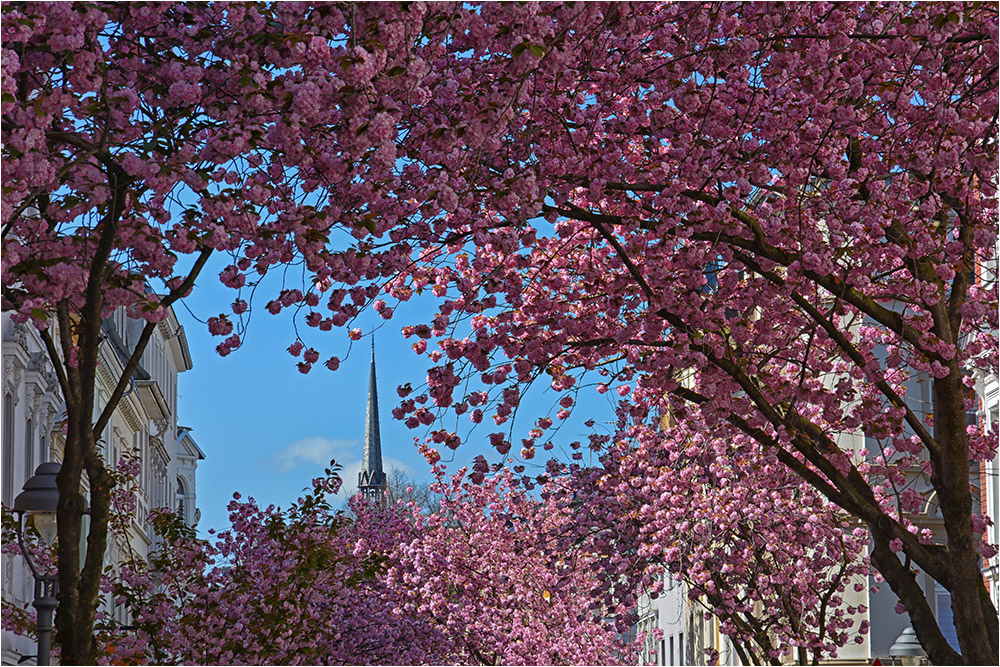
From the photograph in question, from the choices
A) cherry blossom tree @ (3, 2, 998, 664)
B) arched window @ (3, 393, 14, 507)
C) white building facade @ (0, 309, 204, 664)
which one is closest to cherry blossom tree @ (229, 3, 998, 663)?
cherry blossom tree @ (3, 2, 998, 664)

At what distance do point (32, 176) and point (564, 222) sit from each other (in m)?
8.05

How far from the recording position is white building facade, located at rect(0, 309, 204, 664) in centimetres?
2311

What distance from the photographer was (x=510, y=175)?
33.4 ft

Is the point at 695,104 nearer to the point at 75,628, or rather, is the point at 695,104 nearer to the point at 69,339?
the point at 69,339

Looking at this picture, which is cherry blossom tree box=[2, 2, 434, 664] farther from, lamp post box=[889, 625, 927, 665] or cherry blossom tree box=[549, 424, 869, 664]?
lamp post box=[889, 625, 927, 665]

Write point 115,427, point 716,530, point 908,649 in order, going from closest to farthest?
point 716,530, point 908,649, point 115,427

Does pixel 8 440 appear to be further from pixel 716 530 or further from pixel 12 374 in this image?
pixel 716 530

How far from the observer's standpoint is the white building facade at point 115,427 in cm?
2311

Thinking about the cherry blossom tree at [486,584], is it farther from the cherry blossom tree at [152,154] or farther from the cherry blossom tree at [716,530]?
the cherry blossom tree at [152,154]

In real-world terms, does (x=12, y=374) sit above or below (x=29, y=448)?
above

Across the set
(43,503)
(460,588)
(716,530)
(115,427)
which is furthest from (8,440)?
(115,427)

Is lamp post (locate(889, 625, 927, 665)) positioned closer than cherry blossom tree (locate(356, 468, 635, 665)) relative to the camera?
Yes

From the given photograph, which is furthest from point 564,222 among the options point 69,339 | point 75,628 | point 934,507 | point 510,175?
point 934,507

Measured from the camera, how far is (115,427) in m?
41.3
